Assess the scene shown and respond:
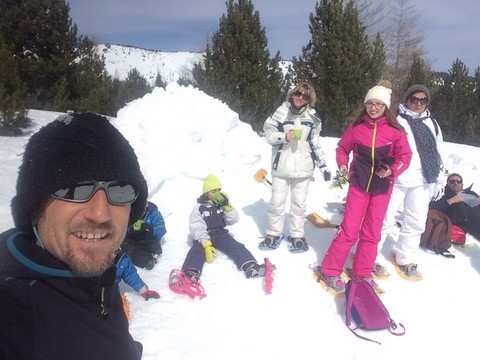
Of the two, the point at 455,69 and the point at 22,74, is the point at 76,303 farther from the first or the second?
the point at 455,69

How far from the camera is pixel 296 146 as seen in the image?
13.0 feet

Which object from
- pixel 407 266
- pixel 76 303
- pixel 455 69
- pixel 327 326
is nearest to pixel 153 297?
pixel 327 326

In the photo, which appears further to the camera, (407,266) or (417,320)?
(407,266)

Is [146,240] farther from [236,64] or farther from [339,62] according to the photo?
[339,62]

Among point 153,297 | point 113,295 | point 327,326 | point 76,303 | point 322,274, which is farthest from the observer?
point 322,274

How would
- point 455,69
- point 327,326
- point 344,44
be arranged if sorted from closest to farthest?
point 327,326 → point 344,44 → point 455,69

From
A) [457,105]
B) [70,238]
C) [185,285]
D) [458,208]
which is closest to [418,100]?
[458,208]

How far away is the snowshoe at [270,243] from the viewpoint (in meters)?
4.20

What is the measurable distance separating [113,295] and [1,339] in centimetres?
47

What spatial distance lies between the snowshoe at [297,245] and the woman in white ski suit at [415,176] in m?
0.98

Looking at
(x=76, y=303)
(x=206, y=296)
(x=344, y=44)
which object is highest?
(x=344, y=44)

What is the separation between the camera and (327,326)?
9.74ft

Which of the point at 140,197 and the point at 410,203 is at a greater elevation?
the point at 140,197

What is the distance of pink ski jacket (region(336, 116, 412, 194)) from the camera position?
3.25 m
